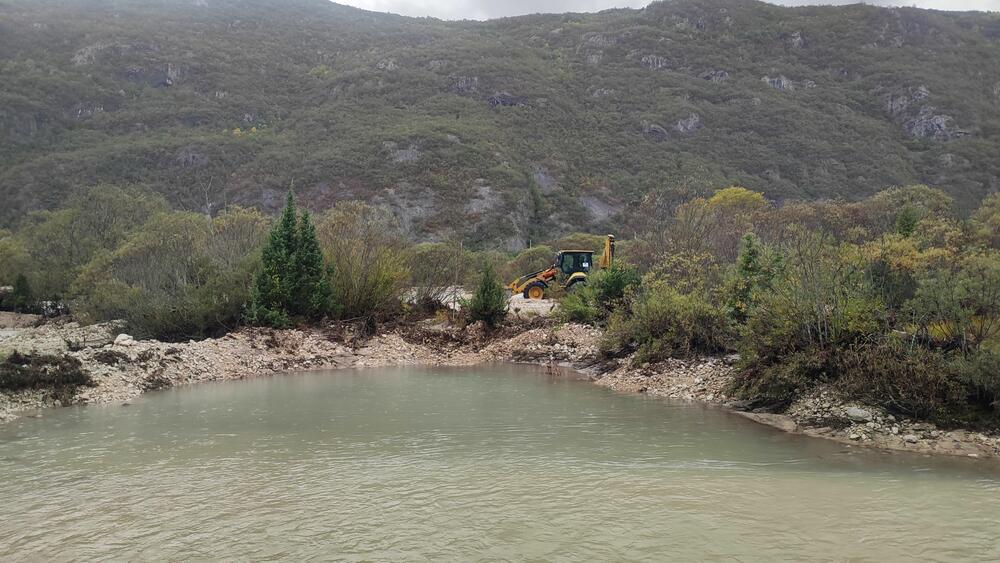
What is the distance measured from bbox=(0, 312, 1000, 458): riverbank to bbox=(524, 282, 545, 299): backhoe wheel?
29.5 ft

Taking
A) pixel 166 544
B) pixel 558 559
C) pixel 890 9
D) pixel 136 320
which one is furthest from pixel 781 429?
pixel 890 9

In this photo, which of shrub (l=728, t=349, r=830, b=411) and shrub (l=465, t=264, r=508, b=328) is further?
shrub (l=465, t=264, r=508, b=328)

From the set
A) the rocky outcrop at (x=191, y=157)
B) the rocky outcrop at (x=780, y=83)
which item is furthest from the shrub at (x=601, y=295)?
the rocky outcrop at (x=780, y=83)

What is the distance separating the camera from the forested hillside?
89375 mm

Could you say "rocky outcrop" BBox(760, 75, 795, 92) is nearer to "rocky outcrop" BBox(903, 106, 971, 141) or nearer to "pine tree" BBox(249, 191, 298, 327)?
"rocky outcrop" BBox(903, 106, 971, 141)

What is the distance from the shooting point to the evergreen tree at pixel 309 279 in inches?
1014

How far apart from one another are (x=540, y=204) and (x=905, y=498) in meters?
88.2

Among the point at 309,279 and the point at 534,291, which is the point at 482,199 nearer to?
the point at 534,291

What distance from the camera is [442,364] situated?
23.8m

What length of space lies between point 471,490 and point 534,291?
27655 mm

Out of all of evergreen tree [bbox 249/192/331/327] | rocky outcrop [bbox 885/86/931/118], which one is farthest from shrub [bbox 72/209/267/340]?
rocky outcrop [bbox 885/86/931/118]

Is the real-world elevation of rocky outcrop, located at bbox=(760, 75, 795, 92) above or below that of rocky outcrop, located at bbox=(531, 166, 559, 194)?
above

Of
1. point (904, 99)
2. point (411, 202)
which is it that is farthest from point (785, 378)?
point (904, 99)

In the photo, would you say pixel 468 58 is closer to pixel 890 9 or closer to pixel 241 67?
pixel 241 67
